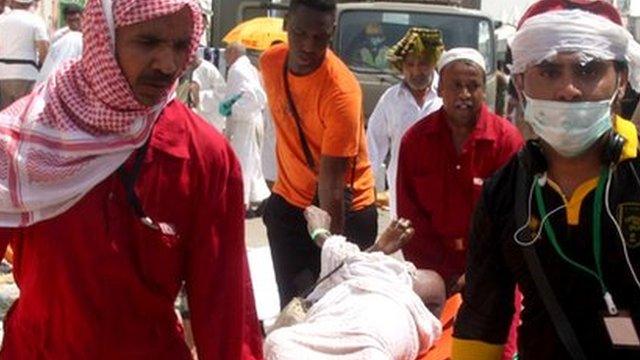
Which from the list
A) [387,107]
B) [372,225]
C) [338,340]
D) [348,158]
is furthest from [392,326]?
[387,107]

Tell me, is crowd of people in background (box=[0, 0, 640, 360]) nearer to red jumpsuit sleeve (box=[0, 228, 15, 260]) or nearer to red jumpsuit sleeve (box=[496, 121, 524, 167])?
red jumpsuit sleeve (box=[0, 228, 15, 260])

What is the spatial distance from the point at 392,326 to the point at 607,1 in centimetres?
185

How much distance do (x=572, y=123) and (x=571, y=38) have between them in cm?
22

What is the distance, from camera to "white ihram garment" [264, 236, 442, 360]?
16.3 ft

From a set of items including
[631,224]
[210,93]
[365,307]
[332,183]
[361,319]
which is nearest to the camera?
[631,224]

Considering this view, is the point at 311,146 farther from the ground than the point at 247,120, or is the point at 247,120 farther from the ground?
the point at 311,146

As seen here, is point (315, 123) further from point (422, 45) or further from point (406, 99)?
point (406, 99)

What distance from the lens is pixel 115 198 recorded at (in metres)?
3.40

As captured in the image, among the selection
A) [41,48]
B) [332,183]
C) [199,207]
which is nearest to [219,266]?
[199,207]

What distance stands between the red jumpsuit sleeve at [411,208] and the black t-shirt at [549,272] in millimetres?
2670

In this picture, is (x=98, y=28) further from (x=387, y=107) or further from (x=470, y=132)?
(x=387, y=107)

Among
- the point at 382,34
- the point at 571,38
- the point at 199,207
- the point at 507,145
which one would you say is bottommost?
the point at 382,34

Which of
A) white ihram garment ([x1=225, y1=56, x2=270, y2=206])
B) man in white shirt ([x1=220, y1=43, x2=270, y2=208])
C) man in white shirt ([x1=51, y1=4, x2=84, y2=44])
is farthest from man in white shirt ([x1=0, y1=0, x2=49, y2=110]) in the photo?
white ihram garment ([x1=225, y1=56, x2=270, y2=206])

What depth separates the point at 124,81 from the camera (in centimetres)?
337
